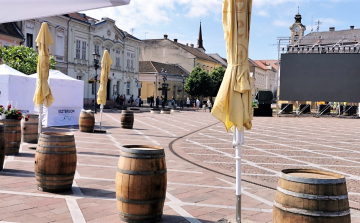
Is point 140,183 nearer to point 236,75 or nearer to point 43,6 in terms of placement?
point 236,75

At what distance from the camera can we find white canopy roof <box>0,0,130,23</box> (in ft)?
9.26

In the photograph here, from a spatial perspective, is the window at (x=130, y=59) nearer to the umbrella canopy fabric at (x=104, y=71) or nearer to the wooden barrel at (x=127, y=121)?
the wooden barrel at (x=127, y=121)

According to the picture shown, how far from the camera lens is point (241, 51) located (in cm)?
420

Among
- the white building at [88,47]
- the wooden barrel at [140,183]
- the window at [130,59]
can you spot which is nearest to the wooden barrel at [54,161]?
the wooden barrel at [140,183]

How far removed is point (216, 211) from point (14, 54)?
19699 mm

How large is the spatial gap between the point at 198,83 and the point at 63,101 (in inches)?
1537

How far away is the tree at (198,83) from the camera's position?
55.1 meters

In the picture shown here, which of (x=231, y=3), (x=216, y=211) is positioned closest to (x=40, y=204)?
(x=216, y=211)

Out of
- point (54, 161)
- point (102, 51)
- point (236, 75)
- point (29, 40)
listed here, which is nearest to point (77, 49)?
point (102, 51)

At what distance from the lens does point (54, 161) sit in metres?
5.49

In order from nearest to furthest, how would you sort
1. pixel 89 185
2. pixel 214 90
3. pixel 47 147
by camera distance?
pixel 47 147 < pixel 89 185 < pixel 214 90

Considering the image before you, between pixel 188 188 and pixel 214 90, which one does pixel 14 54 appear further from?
pixel 214 90

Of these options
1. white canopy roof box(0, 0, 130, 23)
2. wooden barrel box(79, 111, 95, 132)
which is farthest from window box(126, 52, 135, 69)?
white canopy roof box(0, 0, 130, 23)

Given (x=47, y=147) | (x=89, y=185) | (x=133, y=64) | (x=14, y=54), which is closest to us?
(x=47, y=147)
